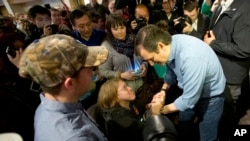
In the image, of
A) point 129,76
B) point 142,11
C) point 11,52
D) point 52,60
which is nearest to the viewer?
point 52,60

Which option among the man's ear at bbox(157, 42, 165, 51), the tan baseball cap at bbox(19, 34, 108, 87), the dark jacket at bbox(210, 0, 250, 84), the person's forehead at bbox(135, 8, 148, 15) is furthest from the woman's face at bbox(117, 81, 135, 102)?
the person's forehead at bbox(135, 8, 148, 15)

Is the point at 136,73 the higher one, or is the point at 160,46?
the point at 160,46

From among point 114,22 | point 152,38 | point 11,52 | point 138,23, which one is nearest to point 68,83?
point 152,38

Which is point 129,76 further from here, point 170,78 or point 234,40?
point 234,40

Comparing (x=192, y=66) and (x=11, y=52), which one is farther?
(x=11, y=52)

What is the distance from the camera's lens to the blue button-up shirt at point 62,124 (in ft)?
2.29

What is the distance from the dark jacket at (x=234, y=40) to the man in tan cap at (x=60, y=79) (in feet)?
3.17

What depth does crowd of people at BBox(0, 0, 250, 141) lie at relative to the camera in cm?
73

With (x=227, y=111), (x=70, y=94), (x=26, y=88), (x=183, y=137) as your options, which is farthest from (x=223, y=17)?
(x=26, y=88)

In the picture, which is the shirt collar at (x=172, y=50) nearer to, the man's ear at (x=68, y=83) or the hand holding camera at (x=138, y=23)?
the man's ear at (x=68, y=83)

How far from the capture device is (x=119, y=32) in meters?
1.96

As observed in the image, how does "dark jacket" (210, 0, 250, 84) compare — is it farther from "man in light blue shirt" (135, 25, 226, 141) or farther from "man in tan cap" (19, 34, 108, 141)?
"man in tan cap" (19, 34, 108, 141)

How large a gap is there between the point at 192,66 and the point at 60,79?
72 centimetres

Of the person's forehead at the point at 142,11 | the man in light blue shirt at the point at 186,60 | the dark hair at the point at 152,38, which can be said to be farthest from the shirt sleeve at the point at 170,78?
the person's forehead at the point at 142,11
